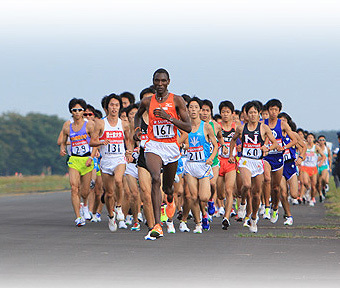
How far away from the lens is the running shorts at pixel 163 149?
13.3 metres

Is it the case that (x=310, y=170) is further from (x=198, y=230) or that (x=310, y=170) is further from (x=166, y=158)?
(x=166, y=158)

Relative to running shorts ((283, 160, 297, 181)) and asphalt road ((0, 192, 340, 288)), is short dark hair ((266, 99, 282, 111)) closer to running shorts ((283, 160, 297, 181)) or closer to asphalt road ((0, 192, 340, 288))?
running shorts ((283, 160, 297, 181))

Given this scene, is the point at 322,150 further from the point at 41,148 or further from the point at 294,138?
the point at 41,148

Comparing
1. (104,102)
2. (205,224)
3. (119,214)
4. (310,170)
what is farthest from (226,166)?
(310,170)

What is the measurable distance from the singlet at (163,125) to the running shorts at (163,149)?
0.19ft

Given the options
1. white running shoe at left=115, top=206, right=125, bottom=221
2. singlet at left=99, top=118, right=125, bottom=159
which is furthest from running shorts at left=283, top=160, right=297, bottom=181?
singlet at left=99, top=118, right=125, bottom=159

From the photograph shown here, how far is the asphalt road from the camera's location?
28.4ft

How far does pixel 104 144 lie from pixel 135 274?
24.0 feet

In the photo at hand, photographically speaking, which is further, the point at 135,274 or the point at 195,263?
the point at 195,263

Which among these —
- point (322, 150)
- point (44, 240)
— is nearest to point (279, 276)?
point (44, 240)

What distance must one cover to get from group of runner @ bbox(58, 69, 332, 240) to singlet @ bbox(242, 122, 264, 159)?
0.06ft

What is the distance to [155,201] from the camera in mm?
12984

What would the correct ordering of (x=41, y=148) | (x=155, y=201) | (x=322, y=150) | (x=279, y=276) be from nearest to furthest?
(x=279, y=276), (x=155, y=201), (x=322, y=150), (x=41, y=148)

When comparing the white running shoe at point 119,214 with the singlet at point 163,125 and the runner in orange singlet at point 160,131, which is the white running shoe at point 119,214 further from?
the singlet at point 163,125
